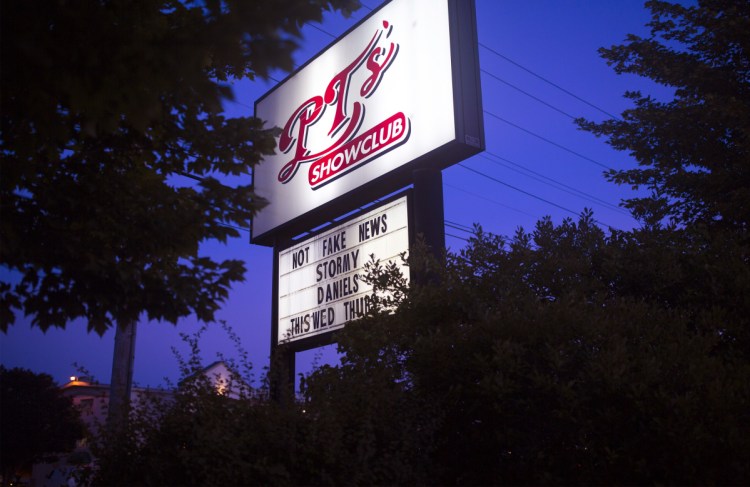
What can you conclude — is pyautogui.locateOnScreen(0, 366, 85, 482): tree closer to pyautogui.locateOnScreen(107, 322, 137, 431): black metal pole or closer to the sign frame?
pyautogui.locateOnScreen(107, 322, 137, 431): black metal pole

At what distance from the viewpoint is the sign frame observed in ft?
29.7

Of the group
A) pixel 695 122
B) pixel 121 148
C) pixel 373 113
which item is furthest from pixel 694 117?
pixel 121 148

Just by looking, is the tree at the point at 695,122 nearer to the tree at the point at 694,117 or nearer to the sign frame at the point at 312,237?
the tree at the point at 694,117

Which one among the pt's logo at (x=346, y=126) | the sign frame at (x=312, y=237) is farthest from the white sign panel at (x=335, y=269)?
the pt's logo at (x=346, y=126)

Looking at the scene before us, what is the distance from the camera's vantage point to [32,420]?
4728cm

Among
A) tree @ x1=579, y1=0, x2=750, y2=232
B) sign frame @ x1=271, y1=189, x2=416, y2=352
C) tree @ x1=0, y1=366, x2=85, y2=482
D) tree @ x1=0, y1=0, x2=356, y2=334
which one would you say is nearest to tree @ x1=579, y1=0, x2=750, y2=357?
tree @ x1=579, y1=0, x2=750, y2=232

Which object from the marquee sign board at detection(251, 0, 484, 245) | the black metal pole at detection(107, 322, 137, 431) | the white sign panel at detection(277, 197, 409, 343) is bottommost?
the black metal pole at detection(107, 322, 137, 431)

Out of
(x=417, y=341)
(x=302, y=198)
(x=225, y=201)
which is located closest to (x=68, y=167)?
(x=225, y=201)

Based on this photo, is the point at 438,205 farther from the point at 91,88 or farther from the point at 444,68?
the point at 91,88

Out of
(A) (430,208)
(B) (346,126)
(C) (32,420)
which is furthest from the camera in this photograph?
(C) (32,420)

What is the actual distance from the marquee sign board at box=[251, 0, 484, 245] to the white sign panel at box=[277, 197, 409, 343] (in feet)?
1.76

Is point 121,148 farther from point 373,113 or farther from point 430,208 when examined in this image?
point 373,113

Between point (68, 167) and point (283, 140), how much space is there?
745 centimetres

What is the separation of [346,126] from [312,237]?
1.96 metres
